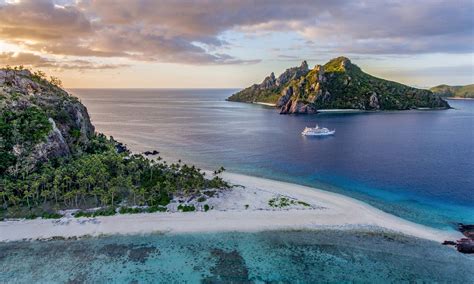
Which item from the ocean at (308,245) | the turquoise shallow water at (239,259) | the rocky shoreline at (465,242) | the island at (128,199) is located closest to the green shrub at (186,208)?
the island at (128,199)

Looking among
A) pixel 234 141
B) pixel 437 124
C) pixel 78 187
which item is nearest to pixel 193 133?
pixel 234 141

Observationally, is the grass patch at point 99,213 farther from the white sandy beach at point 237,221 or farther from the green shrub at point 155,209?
the green shrub at point 155,209

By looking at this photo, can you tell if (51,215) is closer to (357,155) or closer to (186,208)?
(186,208)

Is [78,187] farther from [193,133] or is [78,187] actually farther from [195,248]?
[193,133]

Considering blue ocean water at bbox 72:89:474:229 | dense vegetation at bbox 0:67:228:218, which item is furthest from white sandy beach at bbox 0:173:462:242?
blue ocean water at bbox 72:89:474:229

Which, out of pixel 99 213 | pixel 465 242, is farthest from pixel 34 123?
pixel 465 242
